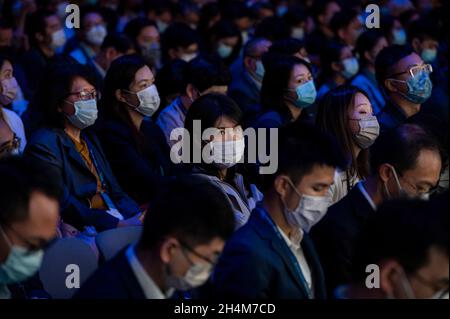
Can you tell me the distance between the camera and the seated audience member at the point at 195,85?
18.2 feet

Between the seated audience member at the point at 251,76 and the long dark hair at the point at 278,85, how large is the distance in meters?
1.18

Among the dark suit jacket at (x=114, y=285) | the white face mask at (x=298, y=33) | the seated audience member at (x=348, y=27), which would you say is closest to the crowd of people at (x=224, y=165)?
the dark suit jacket at (x=114, y=285)

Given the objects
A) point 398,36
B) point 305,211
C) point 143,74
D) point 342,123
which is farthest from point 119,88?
point 398,36

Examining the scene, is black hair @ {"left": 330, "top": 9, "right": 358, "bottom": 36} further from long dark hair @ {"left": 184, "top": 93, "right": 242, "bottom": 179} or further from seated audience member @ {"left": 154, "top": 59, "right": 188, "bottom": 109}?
long dark hair @ {"left": 184, "top": 93, "right": 242, "bottom": 179}

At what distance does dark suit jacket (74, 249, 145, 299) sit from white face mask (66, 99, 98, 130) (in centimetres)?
208

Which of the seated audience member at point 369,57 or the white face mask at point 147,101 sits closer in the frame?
the white face mask at point 147,101

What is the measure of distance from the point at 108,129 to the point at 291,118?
123 cm

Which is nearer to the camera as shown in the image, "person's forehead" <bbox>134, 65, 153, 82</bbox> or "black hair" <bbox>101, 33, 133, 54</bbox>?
"person's forehead" <bbox>134, 65, 153, 82</bbox>

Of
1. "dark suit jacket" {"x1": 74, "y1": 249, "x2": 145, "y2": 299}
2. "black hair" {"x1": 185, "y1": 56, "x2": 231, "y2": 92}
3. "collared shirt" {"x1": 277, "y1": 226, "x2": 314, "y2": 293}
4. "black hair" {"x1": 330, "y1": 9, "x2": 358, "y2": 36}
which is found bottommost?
"collared shirt" {"x1": 277, "y1": 226, "x2": 314, "y2": 293}

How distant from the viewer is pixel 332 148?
3.24 metres

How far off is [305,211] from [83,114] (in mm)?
1815

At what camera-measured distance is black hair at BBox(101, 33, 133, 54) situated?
690 cm

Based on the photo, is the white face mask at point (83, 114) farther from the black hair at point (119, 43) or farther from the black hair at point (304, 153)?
the black hair at point (119, 43)

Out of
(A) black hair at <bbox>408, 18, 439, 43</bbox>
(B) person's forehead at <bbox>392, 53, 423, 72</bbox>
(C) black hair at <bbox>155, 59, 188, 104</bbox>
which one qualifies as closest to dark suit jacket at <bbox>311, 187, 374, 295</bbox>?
(B) person's forehead at <bbox>392, 53, 423, 72</bbox>
